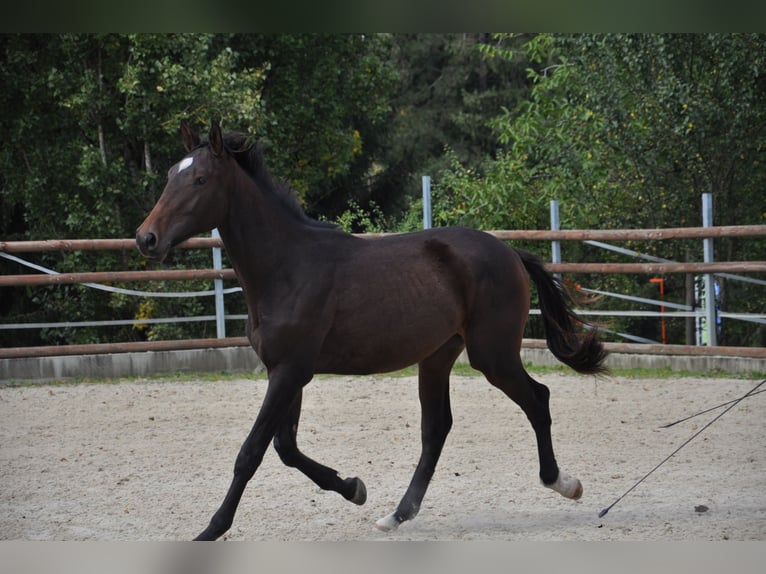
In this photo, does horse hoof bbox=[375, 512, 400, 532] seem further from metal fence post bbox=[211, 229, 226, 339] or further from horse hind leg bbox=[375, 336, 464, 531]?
metal fence post bbox=[211, 229, 226, 339]

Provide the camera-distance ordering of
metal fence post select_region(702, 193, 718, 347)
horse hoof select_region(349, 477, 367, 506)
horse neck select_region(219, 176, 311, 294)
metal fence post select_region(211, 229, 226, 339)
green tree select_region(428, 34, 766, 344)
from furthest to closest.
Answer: green tree select_region(428, 34, 766, 344) → metal fence post select_region(211, 229, 226, 339) → metal fence post select_region(702, 193, 718, 347) → horse hoof select_region(349, 477, 367, 506) → horse neck select_region(219, 176, 311, 294)

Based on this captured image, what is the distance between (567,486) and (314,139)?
934 centimetres

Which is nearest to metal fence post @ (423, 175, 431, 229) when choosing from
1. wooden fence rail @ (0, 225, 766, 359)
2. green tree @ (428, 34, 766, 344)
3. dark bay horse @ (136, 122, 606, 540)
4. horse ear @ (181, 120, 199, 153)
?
wooden fence rail @ (0, 225, 766, 359)

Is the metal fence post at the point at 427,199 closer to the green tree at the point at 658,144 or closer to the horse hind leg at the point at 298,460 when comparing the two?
the green tree at the point at 658,144

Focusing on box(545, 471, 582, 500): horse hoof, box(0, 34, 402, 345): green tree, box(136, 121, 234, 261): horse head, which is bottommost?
box(545, 471, 582, 500): horse hoof

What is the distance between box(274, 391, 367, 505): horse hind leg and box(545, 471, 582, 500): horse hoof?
95 cm

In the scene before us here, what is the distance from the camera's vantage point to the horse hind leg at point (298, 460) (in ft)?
14.0

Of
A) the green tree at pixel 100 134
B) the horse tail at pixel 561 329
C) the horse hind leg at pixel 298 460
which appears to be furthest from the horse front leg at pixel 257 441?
the green tree at pixel 100 134

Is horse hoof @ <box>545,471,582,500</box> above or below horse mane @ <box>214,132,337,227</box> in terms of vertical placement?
below

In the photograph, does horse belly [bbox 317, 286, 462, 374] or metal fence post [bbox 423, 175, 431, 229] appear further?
metal fence post [bbox 423, 175, 431, 229]

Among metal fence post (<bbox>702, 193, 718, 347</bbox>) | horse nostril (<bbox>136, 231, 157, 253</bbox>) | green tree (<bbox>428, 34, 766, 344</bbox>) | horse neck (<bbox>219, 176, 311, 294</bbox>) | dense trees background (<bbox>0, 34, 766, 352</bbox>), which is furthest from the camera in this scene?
dense trees background (<bbox>0, 34, 766, 352</bbox>)

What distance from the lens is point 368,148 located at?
54.2 ft

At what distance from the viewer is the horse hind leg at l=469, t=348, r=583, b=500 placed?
448 cm
